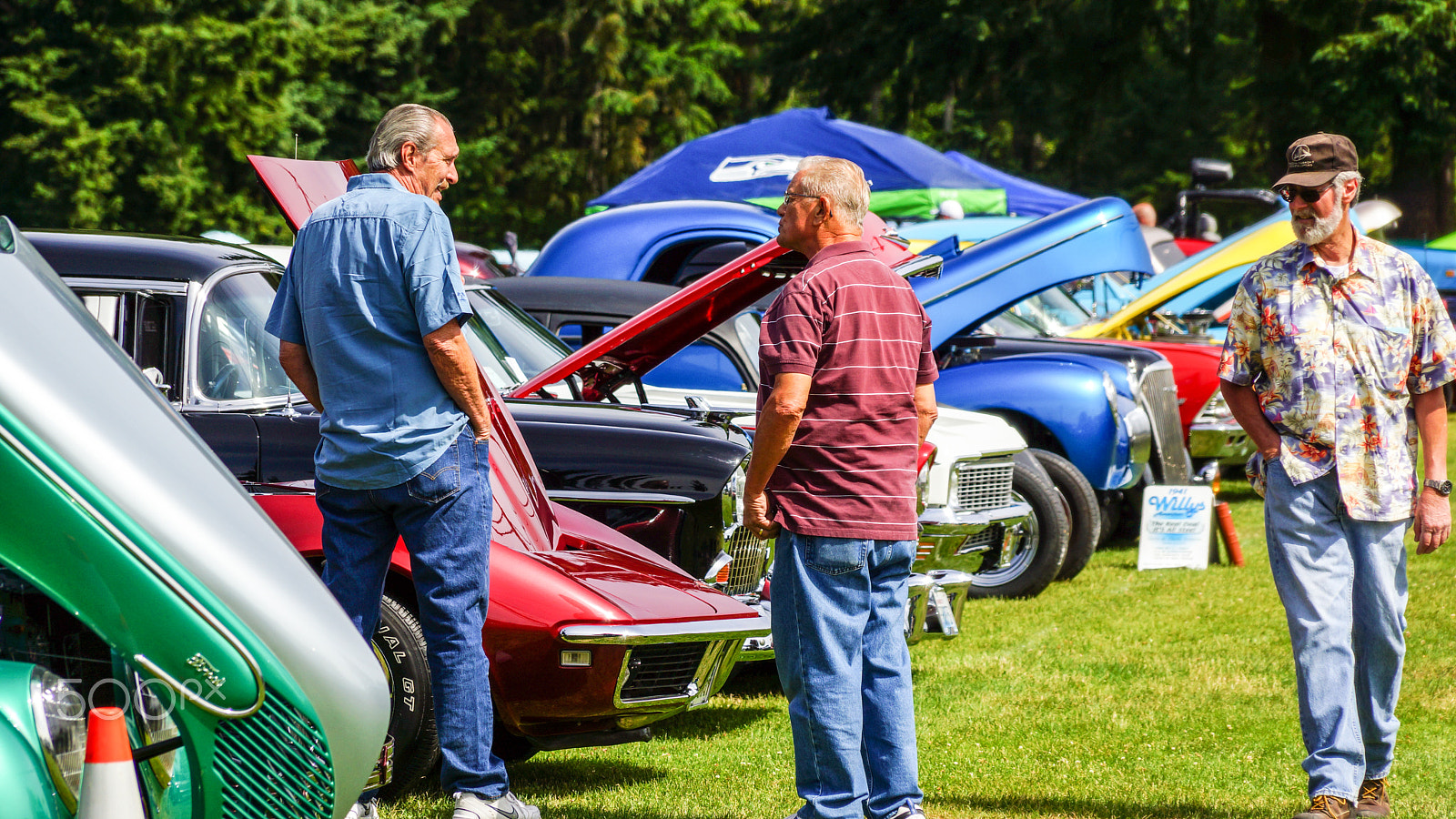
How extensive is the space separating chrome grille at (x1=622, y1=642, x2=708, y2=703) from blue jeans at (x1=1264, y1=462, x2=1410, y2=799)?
1755 millimetres

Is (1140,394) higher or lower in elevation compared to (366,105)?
lower

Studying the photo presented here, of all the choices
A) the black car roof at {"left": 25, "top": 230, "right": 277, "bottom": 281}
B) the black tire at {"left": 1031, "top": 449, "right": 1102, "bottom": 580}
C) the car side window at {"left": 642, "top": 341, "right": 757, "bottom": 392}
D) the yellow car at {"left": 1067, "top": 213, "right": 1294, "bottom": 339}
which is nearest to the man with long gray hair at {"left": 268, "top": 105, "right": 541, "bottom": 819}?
the black car roof at {"left": 25, "top": 230, "right": 277, "bottom": 281}

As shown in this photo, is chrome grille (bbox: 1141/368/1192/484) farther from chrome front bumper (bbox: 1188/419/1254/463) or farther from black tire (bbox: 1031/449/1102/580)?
chrome front bumper (bbox: 1188/419/1254/463)

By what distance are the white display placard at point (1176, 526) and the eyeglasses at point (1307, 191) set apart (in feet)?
16.7

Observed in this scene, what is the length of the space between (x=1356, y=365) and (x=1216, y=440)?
274 inches

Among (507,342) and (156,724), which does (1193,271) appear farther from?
(156,724)

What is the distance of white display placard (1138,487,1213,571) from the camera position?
29.1 feet

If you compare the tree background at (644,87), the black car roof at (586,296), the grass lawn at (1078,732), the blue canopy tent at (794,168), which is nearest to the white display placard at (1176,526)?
the grass lawn at (1078,732)

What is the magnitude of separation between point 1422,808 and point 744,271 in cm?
286

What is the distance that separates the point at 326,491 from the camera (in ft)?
12.1

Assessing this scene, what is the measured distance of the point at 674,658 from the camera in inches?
170

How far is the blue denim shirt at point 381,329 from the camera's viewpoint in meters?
3.56

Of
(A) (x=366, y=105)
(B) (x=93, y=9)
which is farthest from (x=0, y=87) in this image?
(A) (x=366, y=105)

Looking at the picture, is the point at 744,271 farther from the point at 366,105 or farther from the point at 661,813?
the point at 366,105
